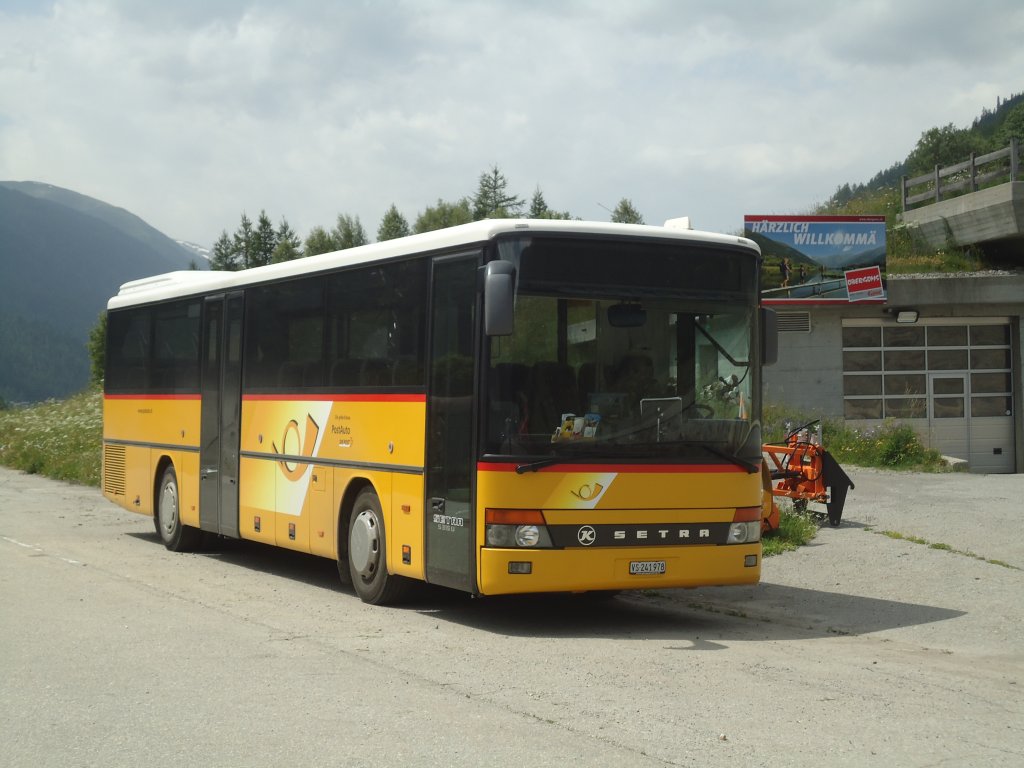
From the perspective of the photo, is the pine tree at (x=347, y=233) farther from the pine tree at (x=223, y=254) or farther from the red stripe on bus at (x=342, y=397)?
the red stripe on bus at (x=342, y=397)

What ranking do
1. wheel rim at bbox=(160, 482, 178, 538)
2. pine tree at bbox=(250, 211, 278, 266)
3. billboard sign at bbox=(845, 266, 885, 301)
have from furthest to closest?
pine tree at bbox=(250, 211, 278, 266) → billboard sign at bbox=(845, 266, 885, 301) → wheel rim at bbox=(160, 482, 178, 538)

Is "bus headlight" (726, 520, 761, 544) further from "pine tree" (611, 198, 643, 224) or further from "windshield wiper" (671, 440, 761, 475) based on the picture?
"pine tree" (611, 198, 643, 224)

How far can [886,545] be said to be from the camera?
15.5 metres

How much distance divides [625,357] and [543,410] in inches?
31.1

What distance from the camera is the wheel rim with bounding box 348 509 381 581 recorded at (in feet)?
36.2

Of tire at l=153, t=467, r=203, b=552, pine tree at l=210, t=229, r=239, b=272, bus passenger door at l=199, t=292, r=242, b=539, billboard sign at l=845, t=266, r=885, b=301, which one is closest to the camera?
bus passenger door at l=199, t=292, r=242, b=539

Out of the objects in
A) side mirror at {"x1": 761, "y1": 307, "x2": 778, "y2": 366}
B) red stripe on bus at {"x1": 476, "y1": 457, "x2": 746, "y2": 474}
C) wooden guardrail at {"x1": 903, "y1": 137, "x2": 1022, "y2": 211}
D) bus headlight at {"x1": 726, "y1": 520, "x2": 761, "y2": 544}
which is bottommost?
bus headlight at {"x1": 726, "y1": 520, "x2": 761, "y2": 544}

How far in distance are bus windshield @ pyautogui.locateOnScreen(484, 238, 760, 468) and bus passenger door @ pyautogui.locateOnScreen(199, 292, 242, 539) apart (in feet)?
17.7

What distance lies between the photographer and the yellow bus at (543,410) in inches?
373

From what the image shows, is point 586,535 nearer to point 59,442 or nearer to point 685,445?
point 685,445

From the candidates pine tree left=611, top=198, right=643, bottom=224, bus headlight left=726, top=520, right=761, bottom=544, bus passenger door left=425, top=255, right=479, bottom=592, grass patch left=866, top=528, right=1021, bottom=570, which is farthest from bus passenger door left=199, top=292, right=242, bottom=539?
pine tree left=611, top=198, right=643, bottom=224

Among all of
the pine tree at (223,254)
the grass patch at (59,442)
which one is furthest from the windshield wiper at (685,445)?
the pine tree at (223,254)

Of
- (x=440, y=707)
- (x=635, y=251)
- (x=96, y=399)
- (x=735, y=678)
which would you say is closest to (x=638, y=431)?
(x=635, y=251)

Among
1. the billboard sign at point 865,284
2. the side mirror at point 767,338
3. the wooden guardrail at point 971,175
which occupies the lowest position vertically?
the side mirror at point 767,338
